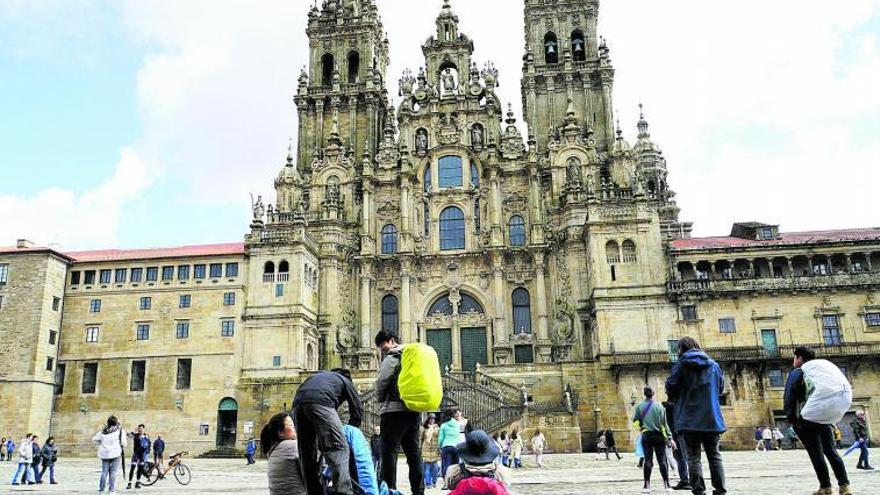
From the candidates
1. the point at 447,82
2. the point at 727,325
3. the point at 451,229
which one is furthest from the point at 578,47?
the point at 727,325

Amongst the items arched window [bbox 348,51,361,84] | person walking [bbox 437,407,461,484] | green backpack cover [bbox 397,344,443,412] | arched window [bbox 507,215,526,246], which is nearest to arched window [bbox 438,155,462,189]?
arched window [bbox 507,215,526,246]

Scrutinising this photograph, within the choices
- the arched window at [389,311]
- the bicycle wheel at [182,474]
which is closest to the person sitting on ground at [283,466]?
the bicycle wheel at [182,474]

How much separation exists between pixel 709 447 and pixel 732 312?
37.3m

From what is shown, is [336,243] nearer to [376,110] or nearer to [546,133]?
[376,110]

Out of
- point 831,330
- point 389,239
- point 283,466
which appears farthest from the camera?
point 389,239

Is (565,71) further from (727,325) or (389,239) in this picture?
(727,325)

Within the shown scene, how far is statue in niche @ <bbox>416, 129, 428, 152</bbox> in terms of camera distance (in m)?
55.6

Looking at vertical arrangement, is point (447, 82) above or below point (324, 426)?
above

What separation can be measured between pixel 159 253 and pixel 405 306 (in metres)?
16.9

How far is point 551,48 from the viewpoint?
2279 inches

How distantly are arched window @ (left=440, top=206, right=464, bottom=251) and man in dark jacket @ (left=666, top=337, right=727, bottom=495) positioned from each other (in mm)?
42964

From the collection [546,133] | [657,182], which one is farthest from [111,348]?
[657,182]

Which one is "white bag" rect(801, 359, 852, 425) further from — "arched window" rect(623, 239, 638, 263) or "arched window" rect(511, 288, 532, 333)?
"arched window" rect(511, 288, 532, 333)

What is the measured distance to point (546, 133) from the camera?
55250mm
